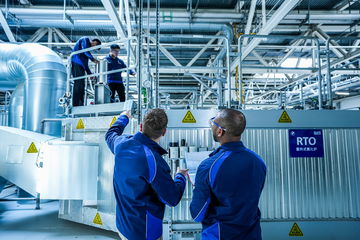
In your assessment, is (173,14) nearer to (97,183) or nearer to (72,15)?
(72,15)

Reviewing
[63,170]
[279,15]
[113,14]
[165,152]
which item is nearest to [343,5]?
[279,15]

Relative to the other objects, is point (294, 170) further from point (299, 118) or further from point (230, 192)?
point (230, 192)

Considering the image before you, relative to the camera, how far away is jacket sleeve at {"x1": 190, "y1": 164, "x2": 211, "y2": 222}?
1544 millimetres

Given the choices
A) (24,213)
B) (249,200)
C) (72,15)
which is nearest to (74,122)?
(24,213)

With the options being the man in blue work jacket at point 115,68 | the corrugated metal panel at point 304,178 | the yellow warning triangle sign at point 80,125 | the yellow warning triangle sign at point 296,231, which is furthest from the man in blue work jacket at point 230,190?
the man in blue work jacket at point 115,68

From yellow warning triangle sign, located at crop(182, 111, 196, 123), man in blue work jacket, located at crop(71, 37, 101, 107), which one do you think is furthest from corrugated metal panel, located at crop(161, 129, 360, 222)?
man in blue work jacket, located at crop(71, 37, 101, 107)

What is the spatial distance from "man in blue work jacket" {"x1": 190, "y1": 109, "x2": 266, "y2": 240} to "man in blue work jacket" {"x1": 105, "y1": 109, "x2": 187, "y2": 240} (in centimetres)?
27

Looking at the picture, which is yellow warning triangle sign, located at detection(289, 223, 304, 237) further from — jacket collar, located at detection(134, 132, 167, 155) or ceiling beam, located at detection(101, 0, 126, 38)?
ceiling beam, located at detection(101, 0, 126, 38)

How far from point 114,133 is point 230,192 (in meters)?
1.20

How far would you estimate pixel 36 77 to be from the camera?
4719mm

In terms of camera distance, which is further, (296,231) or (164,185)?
(296,231)

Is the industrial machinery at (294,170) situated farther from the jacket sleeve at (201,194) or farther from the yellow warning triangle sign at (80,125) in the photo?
the jacket sleeve at (201,194)

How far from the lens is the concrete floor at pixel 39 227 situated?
367cm

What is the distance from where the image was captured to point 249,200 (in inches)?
59.7
